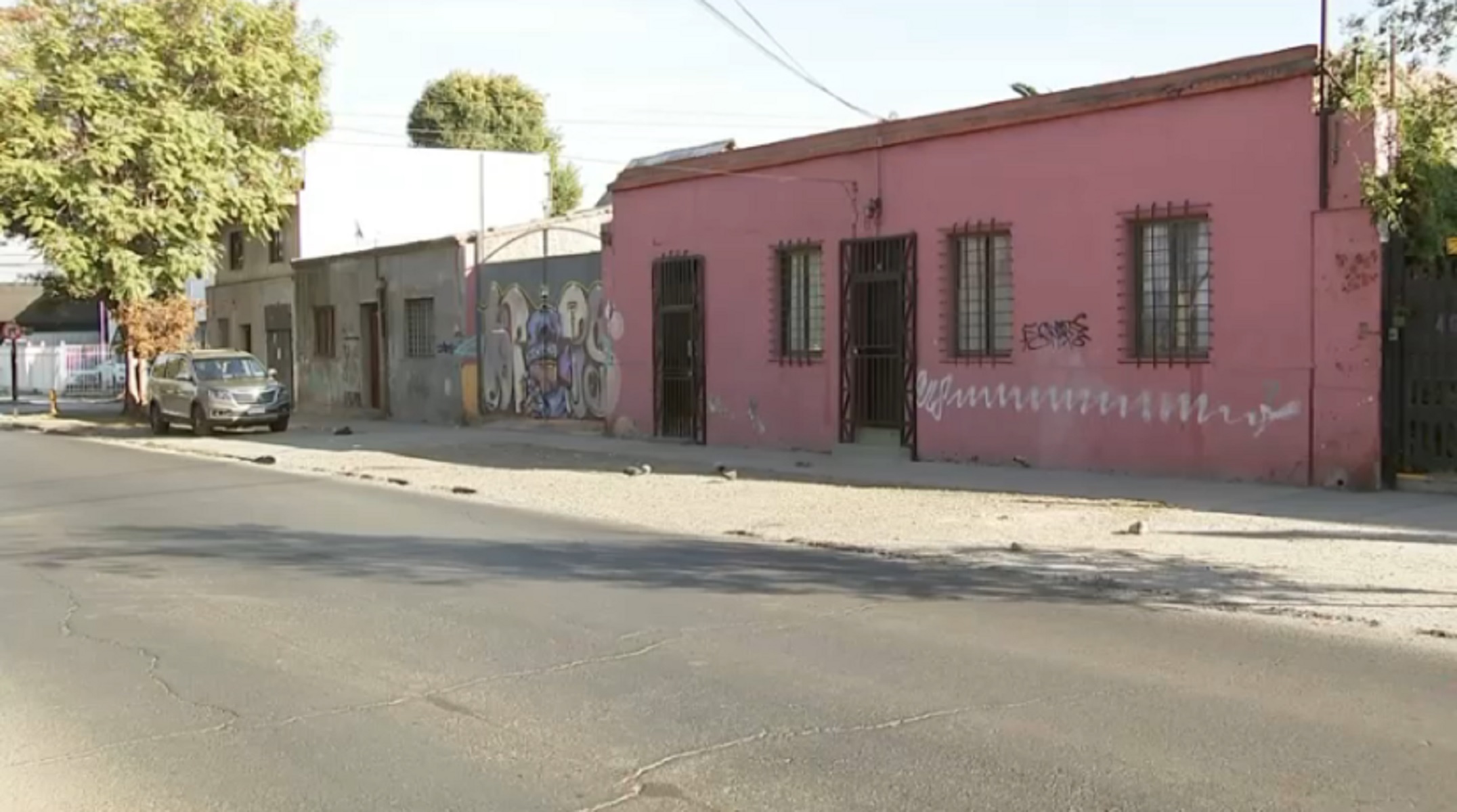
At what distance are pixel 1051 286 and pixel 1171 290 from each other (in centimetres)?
→ 149

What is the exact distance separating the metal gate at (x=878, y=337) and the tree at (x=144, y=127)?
17.1 m

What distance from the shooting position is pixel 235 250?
38750 mm

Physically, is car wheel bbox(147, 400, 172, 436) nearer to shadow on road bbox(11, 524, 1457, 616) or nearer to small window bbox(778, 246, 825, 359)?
small window bbox(778, 246, 825, 359)

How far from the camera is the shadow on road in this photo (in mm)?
8945

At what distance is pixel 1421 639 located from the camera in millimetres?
7453

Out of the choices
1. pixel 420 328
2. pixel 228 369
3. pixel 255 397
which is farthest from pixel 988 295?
pixel 228 369

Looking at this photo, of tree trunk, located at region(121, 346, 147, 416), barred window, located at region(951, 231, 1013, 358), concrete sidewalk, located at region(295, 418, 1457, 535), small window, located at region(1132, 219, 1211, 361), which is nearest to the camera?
A: concrete sidewalk, located at region(295, 418, 1457, 535)

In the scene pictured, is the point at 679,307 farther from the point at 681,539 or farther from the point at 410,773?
the point at 410,773

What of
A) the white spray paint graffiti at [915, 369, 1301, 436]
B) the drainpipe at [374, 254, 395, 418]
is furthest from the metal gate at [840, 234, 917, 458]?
the drainpipe at [374, 254, 395, 418]

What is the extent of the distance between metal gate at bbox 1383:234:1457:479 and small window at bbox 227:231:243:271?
32.0 metres

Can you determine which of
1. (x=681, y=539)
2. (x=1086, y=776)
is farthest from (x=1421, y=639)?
(x=681, y=539)

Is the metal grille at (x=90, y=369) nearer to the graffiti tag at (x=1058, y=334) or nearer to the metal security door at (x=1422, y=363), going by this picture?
the graffiti tag at (x=1058, y=334)

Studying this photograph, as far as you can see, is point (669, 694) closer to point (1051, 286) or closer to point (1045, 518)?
point (1045, 518)

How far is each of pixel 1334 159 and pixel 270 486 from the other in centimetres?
1231
